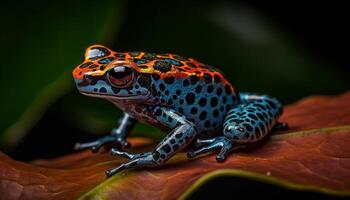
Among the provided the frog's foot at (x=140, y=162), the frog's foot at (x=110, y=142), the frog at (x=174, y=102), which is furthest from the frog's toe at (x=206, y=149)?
the frog's foot at (x=110, y=142)

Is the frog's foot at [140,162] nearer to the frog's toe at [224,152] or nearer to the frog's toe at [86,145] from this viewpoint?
the frog's toe at [224,152]

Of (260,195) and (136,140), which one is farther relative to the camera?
(136,140)

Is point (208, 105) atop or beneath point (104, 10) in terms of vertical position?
beneath

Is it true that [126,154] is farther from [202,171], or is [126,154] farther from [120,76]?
[202,171]

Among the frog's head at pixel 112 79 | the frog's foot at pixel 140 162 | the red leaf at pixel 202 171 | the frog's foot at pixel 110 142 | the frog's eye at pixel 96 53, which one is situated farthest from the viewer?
the frog's foot at pixel 110 142

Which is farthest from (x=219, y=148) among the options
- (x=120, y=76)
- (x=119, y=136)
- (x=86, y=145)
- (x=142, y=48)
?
(x=142, y=48)

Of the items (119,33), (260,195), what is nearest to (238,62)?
(119,33)

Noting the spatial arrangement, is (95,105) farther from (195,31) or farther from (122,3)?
(195,31)
